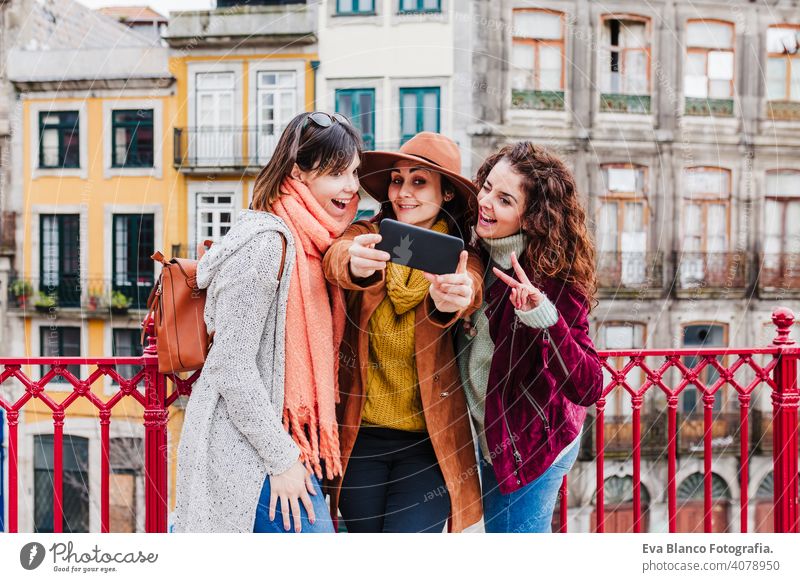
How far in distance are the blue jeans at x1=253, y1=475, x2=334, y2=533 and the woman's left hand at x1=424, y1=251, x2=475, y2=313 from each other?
0.48 m

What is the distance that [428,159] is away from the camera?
1.63 metres

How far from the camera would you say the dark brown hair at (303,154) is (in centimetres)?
153

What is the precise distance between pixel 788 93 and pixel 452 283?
8.27 m

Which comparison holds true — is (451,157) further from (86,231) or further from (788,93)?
(788,93)

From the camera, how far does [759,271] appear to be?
8016mm

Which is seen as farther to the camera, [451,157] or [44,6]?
[44,6]

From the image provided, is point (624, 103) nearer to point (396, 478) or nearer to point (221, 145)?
point (221, 145)

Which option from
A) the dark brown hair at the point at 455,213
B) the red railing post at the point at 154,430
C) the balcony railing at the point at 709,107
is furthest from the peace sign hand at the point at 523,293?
the balcony railing at the point at 709,107

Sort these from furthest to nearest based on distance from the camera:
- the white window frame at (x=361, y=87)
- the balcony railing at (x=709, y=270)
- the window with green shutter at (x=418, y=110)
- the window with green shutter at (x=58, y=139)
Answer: the balcony railing at (x=709, y=270) < the window with green shutter at (x=58, y=139) < the window with green shutter at (x=418, y=110) < the white window frame at (x=361, y=87)

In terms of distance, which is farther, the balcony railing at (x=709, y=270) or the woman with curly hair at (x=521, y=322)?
the balcony railing at (x=709, y=270)

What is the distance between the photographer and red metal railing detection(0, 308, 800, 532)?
1.85m

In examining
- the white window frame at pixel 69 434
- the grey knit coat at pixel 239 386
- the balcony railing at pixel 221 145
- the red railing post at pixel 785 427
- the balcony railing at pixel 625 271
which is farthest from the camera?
the white window frame at pixel 69 434

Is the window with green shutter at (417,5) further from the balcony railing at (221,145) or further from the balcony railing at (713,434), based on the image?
the balcony railing at (713,434)
